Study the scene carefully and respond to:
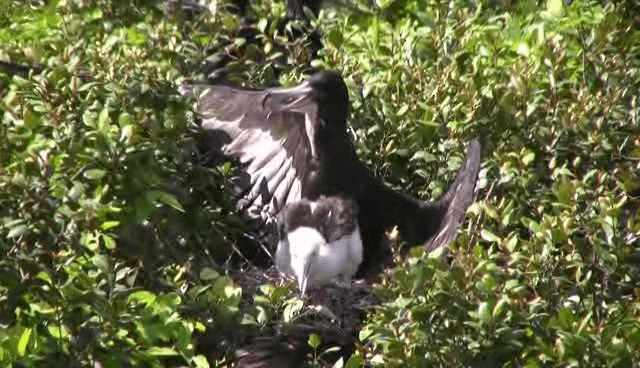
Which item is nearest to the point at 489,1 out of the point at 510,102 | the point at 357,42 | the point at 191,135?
the point at 357,42

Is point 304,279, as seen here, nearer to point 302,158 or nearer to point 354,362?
point 302,158

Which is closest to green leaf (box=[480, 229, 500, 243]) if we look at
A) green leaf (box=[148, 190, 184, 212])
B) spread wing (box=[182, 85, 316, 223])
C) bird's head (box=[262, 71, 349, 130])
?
green leaf (box=[148, 190, 184, 212])

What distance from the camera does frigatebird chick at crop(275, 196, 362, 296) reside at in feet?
21.8

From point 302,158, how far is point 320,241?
352 mm

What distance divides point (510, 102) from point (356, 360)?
148 cm

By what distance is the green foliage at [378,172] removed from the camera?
5070 millimetres

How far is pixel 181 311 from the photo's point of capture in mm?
5332

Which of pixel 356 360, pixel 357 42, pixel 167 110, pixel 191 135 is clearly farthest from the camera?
pixel 357 42

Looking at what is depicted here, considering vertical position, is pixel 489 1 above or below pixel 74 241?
above

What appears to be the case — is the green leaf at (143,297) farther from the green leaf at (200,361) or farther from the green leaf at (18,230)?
the green leaf at (18,230)

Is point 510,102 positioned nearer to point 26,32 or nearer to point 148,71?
point 148,71

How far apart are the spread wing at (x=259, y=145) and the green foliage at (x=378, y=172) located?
0.70 feet

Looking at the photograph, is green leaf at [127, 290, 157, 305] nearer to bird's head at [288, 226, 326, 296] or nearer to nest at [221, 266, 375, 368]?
nest at [221, 266, 375, 368]

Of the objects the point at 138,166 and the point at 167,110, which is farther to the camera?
the point at 167,110
